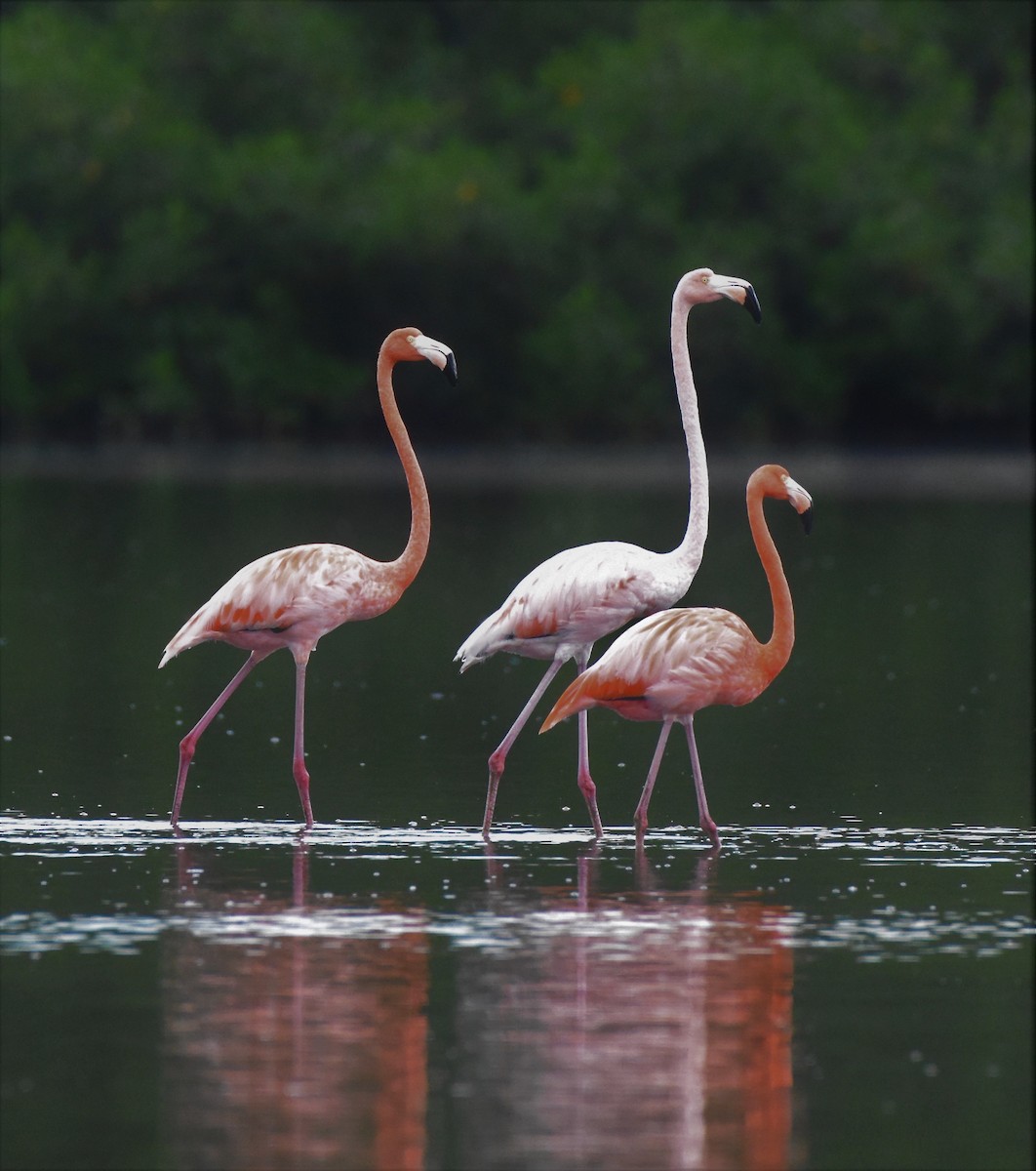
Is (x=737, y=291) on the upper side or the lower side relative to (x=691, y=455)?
upper

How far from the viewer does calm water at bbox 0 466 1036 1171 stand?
19.5 ft

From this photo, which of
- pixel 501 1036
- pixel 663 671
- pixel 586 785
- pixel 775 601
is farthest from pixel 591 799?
pixel 501 1036

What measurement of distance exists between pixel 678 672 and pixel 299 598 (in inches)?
62.5

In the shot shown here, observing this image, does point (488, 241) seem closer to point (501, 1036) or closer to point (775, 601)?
point (775, 601)

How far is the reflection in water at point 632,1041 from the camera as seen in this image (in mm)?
5746

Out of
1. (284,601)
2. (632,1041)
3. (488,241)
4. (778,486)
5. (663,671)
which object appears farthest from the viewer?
(488,241)

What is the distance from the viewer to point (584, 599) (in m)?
10.1

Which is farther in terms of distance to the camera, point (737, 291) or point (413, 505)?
point (413, 505)

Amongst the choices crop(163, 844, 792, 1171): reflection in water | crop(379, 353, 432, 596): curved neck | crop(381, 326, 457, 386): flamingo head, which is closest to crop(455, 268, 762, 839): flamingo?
crop(379, 353, 432, 596): curved neck

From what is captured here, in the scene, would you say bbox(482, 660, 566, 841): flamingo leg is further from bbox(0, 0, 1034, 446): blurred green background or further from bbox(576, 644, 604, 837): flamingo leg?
bbox(0, 0, 1034, 446): blurred green background

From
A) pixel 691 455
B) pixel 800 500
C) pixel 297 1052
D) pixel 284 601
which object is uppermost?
pixel 691 455

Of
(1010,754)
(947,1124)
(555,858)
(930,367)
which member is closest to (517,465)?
(930,367)

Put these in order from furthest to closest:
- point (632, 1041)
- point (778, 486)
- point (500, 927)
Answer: point (778, 486) → point (500, 927) → point (632, 1041)

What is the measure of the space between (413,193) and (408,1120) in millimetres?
43904
